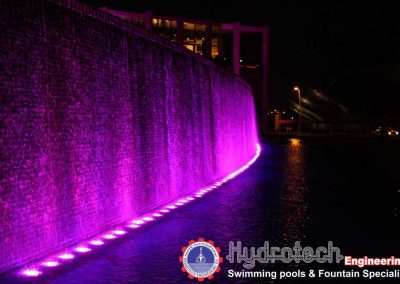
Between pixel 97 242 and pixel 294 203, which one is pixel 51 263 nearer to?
pixel 97 242

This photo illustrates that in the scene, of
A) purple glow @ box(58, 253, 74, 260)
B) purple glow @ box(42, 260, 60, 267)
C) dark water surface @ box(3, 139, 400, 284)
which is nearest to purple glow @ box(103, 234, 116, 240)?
dark water surface @ box(3, 139, 400, 284)

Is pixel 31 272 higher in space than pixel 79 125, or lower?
lower

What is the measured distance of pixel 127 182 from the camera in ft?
35.3

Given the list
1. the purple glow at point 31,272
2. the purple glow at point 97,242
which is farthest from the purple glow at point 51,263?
the purple glow at point 97,242

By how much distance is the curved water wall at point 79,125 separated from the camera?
6973mm

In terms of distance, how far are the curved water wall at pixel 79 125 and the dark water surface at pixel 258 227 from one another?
73 cm

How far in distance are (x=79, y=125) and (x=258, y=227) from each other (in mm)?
3476

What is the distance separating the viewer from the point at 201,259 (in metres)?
7.39

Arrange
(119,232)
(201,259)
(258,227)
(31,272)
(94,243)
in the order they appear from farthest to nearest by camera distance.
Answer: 1. (258,227)
2. (119,232)
3. (94,243)
4. (201,259)
5. (31,272)

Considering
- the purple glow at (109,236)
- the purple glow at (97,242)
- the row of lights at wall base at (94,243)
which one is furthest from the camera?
the purple glow at (109,236)

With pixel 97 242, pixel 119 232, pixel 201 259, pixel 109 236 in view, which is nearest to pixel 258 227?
pixel 119 232

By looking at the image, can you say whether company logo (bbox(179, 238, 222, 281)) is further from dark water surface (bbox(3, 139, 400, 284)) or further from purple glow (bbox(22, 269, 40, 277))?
purple glow (bbox(22, 269, 40, 277))

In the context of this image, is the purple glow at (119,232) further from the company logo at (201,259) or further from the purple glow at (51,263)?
the purple glow at (51,263)

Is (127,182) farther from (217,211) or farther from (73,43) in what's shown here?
(73,43)
